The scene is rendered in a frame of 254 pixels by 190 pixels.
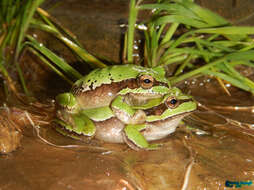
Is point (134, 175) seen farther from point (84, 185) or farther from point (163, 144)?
point (163, 144)

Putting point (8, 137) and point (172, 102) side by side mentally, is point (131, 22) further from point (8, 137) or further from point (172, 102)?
point (8, 137)

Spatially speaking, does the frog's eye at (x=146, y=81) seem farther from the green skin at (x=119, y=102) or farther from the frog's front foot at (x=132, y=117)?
the frog's front foot at (x=132, y=117)

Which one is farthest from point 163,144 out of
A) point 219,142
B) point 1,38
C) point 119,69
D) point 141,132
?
point 1,38

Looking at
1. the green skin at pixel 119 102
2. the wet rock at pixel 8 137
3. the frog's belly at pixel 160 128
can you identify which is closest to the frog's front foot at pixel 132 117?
the green skin at pixel 119 102

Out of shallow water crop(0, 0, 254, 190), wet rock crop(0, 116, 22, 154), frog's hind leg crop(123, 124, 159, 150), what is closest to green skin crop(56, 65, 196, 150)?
frog's hind leg crop(123, 124, 159, 150)

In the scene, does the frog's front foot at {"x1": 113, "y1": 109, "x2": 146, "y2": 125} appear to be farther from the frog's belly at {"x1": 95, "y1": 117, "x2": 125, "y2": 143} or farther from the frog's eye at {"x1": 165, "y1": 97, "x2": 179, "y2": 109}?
the frog's eye at {"x1": 165, "y1": 97, "x2": 179, "y2": 109}

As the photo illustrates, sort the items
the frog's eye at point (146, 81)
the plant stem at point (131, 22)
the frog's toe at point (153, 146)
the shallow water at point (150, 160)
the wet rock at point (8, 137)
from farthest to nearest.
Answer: the plant stem at point (131, 22), the frog's toe at point (153, 146), the frog's eye at point (146, 81), the wet rock at point (8, 137), the shallow water at point (150, 160)
